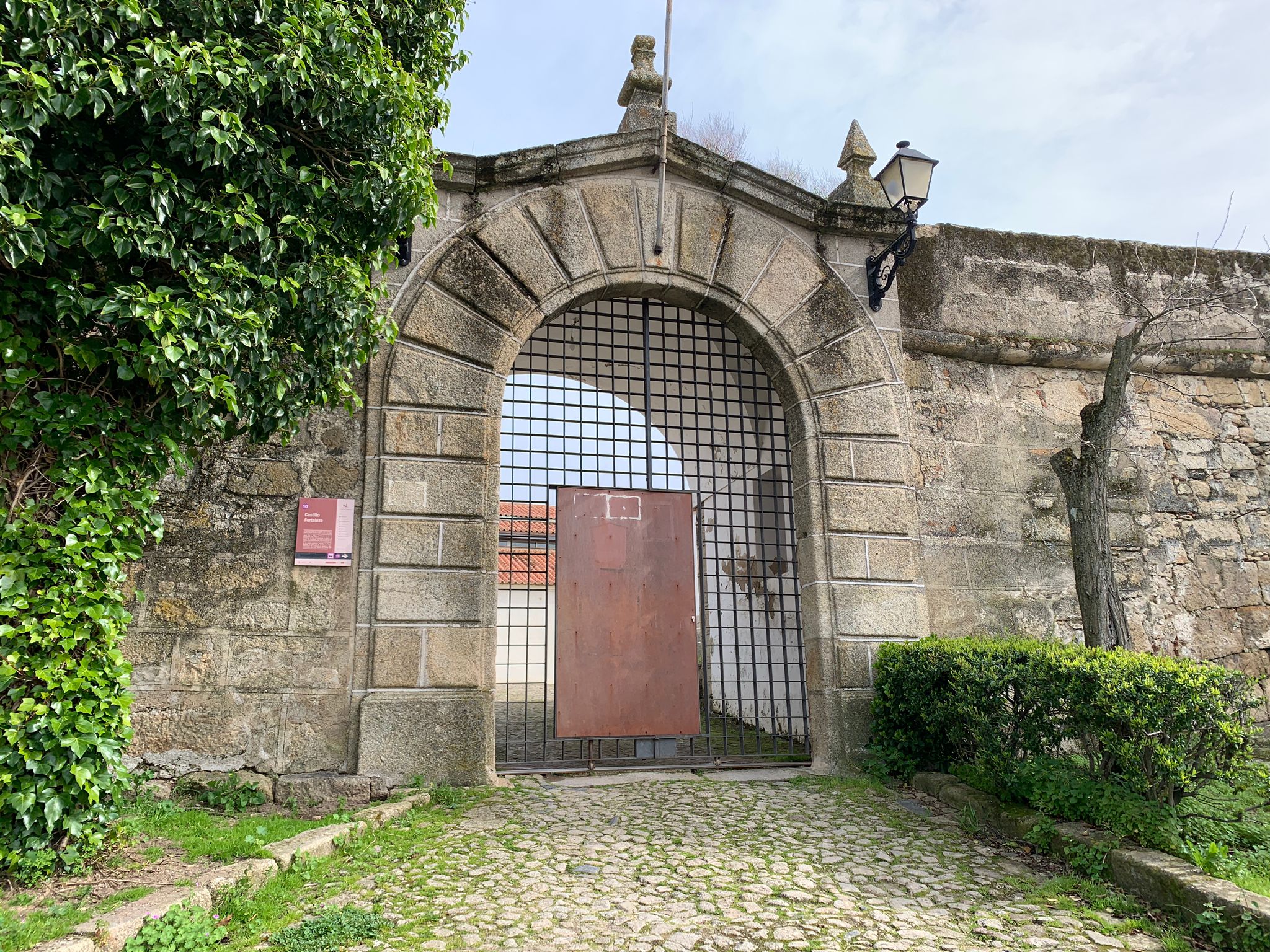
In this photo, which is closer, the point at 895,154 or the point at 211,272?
the point at 211,272

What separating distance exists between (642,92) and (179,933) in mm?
6109

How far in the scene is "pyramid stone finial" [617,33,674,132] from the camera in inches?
250

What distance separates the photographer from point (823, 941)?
3.07m

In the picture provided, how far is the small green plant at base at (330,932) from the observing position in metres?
2.90

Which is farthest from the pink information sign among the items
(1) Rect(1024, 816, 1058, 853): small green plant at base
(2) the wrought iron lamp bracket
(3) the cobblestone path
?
(2) the wrought iron lamp bracket

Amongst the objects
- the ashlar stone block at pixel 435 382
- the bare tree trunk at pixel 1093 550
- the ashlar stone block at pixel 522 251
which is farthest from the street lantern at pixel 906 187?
the ashlar stone block at pixel 435 382

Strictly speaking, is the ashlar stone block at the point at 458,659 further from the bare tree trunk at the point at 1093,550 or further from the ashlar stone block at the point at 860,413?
the bare tree trunk at the point at 1093,550

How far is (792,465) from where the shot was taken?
633cm

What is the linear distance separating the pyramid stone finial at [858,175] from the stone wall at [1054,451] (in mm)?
621

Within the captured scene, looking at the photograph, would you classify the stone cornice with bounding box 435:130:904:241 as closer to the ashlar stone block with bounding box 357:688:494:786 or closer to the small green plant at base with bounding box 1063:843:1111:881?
the ashlar stone block with bounding box 357:688:494:786

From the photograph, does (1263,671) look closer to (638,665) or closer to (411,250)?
(638,665)

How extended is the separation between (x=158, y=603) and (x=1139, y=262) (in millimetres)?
8137

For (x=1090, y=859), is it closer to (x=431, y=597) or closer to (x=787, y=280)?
(x=431, y=597)

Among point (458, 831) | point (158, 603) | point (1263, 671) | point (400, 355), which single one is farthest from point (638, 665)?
point (1263, 671)
